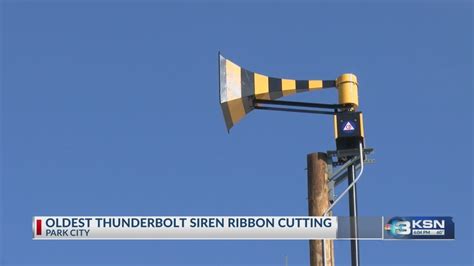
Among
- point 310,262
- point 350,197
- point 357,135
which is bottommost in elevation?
point 310,262

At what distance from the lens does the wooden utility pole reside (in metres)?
8.55

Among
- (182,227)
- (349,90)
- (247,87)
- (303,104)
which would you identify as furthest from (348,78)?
(182,227)

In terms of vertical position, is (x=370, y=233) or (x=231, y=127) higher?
(x=231, y=127)

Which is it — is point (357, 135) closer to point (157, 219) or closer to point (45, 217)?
point (157, 219)

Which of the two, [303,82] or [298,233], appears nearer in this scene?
[298,233]

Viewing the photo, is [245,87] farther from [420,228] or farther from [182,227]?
[420,228]

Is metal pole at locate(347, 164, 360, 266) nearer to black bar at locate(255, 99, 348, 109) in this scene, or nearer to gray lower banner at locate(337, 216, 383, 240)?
gray lower banner at locate(337, 216, 383, 240)

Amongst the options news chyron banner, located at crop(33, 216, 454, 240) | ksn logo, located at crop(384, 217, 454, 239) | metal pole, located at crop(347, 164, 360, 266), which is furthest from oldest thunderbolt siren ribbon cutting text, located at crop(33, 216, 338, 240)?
ksn logo, located at crop(384, 217, 454, 239)

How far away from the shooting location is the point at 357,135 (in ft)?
27.8

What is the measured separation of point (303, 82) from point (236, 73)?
2.18ft

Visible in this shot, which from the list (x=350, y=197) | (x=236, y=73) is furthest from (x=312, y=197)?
(x=236, y=73)

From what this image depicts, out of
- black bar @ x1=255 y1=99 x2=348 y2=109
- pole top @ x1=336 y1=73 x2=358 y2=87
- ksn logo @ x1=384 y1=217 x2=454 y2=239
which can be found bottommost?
ksn logo @ x1=384 y1=217 x2=454 y2=239

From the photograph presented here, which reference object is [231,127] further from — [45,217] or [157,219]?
[45,217]

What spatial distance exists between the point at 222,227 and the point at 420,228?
181 cm
